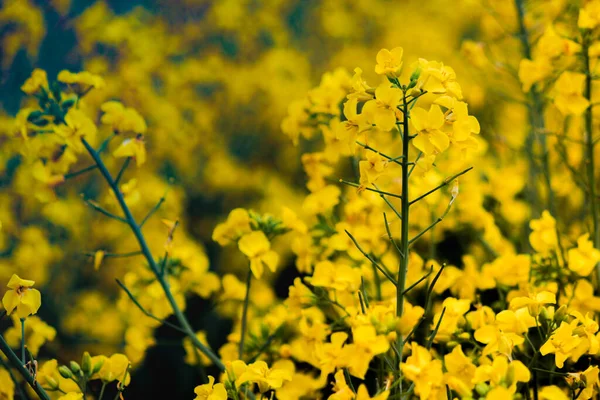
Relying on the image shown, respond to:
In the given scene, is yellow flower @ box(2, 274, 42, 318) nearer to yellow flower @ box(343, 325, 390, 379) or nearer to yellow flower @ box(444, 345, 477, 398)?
yellow flower @ box(343, 325, 390, 379)

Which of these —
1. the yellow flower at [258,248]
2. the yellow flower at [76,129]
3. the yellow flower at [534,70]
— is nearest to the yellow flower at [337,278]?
the yellow flower at [258,248]

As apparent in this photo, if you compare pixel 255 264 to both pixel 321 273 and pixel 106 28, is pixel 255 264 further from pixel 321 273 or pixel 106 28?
pixel 106 28

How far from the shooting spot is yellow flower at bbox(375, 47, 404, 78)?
89cm

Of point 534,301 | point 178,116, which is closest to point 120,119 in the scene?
point 534,301

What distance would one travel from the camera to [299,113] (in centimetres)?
138

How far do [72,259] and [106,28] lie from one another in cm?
103

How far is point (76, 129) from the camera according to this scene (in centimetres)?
128

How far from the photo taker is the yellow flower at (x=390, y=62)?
0.89 metres

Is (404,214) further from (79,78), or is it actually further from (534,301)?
(79,78)

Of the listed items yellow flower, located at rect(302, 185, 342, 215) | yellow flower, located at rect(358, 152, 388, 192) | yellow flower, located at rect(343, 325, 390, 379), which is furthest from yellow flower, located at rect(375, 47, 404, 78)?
yellow flower, located at rect(302, 185, 342, 215)

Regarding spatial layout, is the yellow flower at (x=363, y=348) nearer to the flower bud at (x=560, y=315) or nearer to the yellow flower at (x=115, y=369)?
the flower bud at (x=560, y=315)

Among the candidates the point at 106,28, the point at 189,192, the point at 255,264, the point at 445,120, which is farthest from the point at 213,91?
the point at 445,120

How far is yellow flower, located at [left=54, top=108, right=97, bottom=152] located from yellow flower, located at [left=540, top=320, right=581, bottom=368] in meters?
0.96

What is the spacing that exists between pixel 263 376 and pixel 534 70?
37.2 inches
